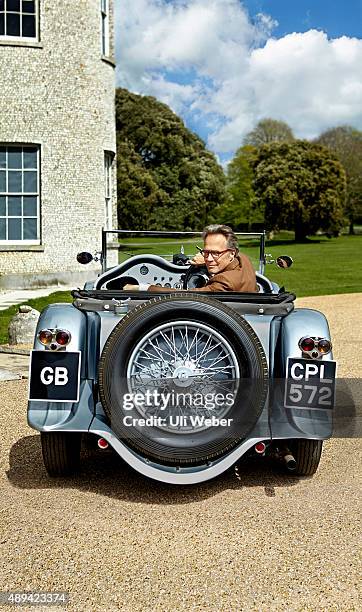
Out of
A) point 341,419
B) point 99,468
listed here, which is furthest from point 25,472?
point 341,419

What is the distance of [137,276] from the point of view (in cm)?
584

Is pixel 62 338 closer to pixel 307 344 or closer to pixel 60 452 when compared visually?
pixel 60 452

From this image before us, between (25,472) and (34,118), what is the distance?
12.7 m

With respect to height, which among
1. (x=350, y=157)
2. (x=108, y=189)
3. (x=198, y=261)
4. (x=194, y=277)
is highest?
(x=350, y=157)

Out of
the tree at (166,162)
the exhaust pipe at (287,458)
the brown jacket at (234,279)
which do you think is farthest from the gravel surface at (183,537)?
the tree at (166,162)

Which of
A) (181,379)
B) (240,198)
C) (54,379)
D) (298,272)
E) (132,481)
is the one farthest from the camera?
(240,198)

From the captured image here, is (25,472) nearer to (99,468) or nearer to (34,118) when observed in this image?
(99,468)

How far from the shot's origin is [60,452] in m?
4.36

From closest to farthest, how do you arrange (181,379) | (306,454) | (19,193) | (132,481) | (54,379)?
1. (181,379)
2. (54,379)
3. (306,454)
4. (132,481)
5. (19,193)

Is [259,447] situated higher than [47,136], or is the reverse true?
[47,136]

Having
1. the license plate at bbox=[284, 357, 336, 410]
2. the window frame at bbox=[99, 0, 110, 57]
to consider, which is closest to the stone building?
the window frame at bbox=[99, 0, 110, 57]

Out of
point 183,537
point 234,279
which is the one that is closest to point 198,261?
point 234,279

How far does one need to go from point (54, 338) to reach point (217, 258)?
1.18m

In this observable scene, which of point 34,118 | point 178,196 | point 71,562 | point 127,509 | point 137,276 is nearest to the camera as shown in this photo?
point 71,562
